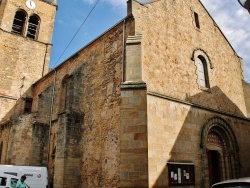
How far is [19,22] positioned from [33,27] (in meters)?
1.37

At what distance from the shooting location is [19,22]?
1000 inches

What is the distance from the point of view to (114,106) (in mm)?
A: 11078

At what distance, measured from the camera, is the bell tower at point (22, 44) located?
2180 centimetres

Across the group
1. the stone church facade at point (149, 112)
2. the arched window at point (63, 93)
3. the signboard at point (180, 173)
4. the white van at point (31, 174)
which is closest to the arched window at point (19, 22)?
the stone church facade at point (149, 112)

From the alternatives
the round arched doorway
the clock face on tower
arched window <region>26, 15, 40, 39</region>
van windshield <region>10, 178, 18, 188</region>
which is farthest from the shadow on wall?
the clock face on tower

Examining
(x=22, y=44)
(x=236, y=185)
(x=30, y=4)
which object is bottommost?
(x=236, y=185)

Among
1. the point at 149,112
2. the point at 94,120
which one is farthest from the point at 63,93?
the point at 149,112

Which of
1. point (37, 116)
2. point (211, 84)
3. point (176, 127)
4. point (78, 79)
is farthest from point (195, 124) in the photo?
point (37, 116)

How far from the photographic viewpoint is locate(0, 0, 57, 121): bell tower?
2180 cm

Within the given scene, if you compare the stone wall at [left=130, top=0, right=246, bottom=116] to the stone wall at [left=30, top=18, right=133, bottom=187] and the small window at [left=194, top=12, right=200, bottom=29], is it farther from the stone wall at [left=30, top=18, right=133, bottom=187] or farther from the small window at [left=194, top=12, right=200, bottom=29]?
the stone wall at [left=30, top=18, right=133, bottom=187]

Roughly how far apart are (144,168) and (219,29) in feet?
36.3

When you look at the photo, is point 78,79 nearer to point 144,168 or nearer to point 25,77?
point 144,168

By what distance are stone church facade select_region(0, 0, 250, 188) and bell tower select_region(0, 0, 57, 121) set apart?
627 centimetres

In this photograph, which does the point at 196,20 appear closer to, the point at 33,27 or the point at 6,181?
the point at 6,181
